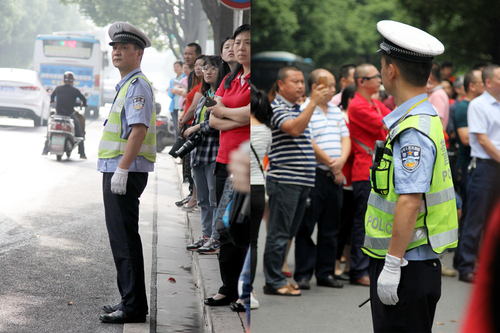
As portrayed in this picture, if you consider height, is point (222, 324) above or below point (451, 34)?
below

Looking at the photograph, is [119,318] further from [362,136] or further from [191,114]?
[362,136]

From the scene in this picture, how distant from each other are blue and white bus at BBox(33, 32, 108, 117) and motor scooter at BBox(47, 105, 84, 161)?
10 cm

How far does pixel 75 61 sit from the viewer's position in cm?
224

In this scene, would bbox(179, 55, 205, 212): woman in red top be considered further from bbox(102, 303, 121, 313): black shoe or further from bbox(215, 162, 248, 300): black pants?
bbox(102, 303, 121, 313): black shoe

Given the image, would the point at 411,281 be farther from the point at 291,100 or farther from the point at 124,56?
the point at 291,100

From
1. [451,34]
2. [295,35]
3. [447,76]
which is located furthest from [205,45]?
[451,34]

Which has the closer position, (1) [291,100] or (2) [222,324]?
(2) [222,324]

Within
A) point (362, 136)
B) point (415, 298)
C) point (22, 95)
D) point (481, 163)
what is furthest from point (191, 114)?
point (481, 163)

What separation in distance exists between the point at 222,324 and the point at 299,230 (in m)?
1.86

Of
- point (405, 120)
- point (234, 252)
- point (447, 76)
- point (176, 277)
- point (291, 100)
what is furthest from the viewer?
point (447, 76)

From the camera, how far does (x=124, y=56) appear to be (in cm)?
231

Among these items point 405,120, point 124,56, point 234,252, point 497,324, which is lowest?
point 234,252

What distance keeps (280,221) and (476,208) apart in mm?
1613

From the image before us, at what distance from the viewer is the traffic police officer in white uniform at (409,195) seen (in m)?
1.71
